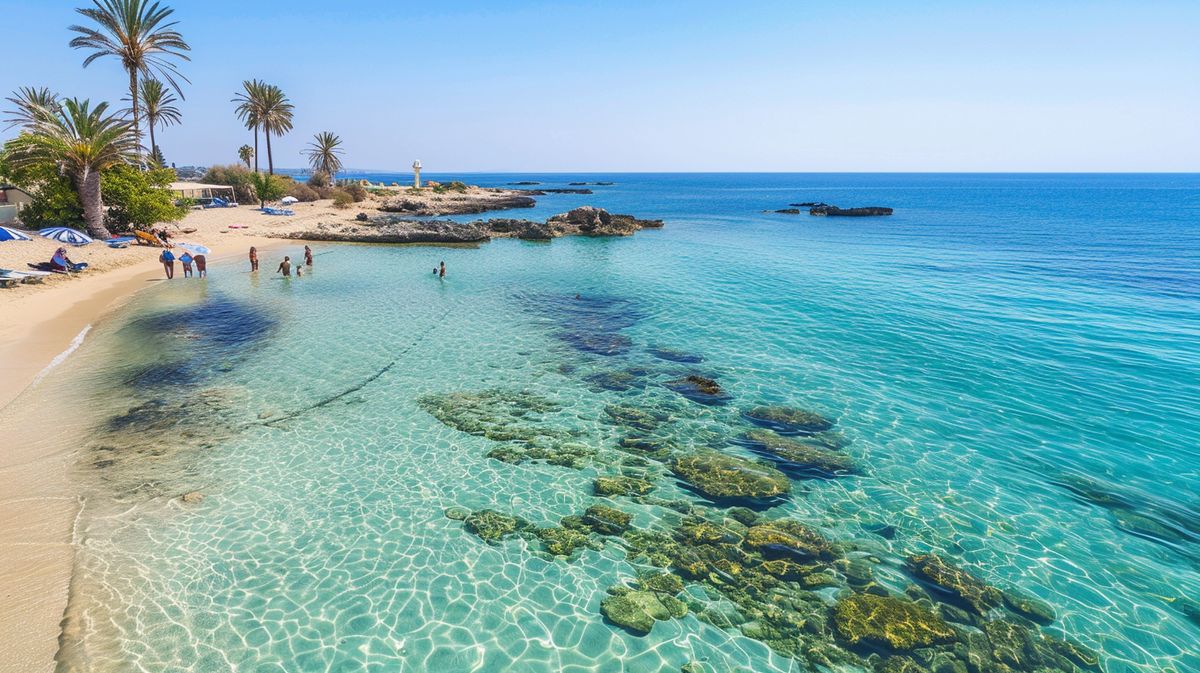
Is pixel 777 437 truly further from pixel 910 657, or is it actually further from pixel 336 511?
pixel 336 511

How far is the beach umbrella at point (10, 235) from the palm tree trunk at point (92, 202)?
14.8ft

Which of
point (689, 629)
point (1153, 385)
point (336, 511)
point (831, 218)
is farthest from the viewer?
point (831, 218)

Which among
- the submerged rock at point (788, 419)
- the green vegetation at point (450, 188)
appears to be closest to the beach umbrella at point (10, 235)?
the submerged rock at point (788, 419)

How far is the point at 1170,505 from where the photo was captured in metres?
11.7

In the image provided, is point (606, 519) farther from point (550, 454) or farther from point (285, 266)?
point (285, 266)

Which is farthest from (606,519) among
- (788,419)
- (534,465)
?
(788,419)

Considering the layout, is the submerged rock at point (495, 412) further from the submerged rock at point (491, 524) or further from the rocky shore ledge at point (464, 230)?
the rocky shore ledge at point (464, 230)

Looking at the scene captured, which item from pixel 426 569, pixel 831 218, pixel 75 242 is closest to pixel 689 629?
pixel 426 569

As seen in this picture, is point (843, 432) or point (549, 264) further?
point (549, 264)

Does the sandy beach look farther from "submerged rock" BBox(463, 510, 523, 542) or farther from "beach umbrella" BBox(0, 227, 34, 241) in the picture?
"submerged rock" BBox(463, 510, 523, 542)

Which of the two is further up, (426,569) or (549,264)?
(549,264)

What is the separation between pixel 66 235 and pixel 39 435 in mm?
28648

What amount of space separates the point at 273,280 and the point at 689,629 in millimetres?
33555

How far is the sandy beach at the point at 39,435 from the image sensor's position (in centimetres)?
787
